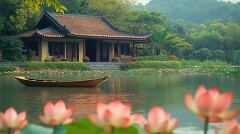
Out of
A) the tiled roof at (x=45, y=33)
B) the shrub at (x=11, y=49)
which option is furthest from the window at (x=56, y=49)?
the shrub at (x=11, y=49)

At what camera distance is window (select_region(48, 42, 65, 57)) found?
31.7m

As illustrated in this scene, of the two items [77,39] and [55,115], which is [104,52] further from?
[55,115]

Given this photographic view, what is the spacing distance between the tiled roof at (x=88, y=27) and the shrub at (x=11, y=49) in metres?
3.19

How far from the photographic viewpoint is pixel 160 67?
31.5 metres

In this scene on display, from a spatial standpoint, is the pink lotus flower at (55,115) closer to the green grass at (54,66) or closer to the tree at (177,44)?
the green grass at (54,66)

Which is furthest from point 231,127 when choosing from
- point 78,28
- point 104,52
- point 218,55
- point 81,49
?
point 218,55

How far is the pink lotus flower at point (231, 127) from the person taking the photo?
1.25 metres

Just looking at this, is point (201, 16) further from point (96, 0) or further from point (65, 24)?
point (65, 24)

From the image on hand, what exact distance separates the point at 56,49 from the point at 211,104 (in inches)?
1223

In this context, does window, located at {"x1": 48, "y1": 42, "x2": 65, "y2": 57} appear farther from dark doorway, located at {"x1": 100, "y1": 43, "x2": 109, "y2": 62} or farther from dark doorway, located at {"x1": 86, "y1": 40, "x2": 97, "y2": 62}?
dark doorway, located at {"x1": 100, "y1": 43, "x2": 109, "y2": 62}

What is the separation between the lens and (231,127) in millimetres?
1267

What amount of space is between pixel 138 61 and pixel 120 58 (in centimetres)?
207

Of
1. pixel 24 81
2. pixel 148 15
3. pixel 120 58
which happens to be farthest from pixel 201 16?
pixel 24 81

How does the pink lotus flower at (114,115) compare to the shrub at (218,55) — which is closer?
the pink lotus flower at (114,115)
